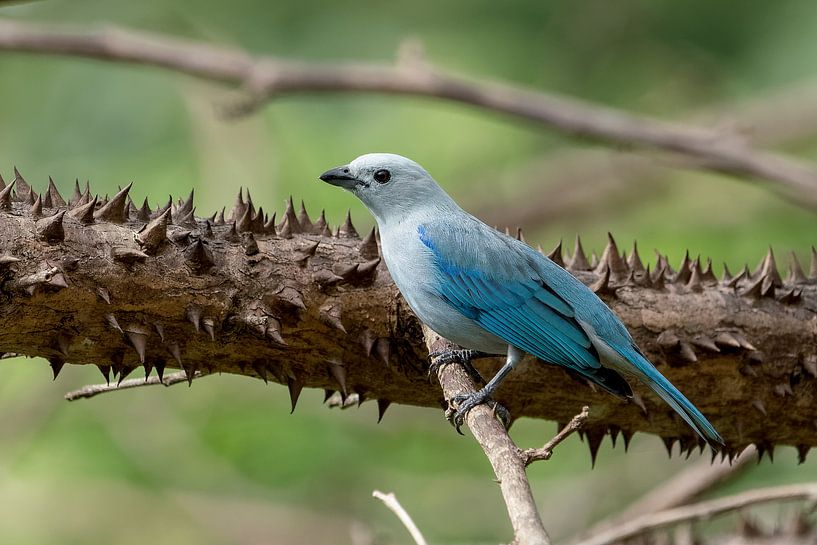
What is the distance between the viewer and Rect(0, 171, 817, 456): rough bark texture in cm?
315

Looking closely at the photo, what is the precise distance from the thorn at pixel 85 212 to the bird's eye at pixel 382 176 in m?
1.35

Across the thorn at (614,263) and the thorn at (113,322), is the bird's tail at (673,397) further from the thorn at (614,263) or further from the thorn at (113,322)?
the thorn at (113,322)

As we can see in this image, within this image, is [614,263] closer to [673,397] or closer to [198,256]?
[673,397]

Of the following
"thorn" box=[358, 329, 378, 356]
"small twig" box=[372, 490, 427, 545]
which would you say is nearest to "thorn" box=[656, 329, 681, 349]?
"thorn" box=[358, 329, 378, 356]

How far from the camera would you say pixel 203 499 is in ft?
21.8

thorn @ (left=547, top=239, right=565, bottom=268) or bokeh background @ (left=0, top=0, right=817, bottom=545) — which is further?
bokeh background @ (left=0, top=0, right=817, bottom=545)

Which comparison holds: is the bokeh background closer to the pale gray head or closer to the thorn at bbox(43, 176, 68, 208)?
the pale gray head

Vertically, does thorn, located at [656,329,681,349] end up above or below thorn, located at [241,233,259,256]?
below

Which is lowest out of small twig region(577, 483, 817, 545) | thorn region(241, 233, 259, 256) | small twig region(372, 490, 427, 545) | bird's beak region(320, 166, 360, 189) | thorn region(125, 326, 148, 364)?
small twig region(577, 483, 817, 545)

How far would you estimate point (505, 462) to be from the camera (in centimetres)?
240

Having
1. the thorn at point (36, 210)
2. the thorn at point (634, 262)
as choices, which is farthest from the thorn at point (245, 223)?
the thorn at point (634, 262)

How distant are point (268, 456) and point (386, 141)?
259cm

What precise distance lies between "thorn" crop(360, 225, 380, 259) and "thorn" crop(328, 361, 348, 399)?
0.43m

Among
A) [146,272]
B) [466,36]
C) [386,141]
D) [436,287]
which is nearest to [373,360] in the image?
[436,287]
